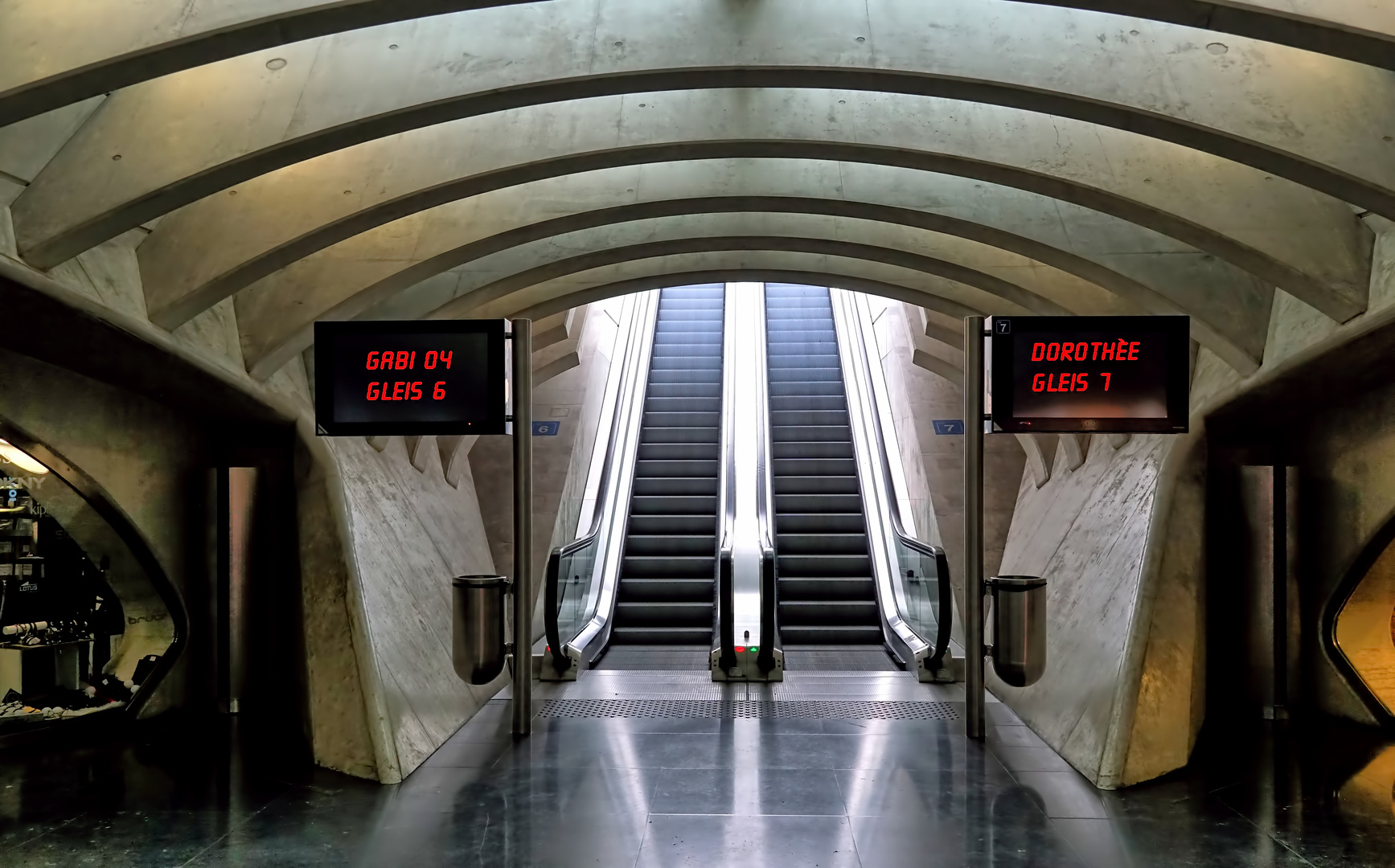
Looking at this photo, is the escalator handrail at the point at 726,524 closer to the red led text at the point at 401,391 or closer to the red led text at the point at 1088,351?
the red led text at the point at 401,391

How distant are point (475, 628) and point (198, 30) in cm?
381

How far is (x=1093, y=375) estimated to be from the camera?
18.7ft

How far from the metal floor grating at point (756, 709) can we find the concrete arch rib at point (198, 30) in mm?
4697

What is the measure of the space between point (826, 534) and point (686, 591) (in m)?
1.81

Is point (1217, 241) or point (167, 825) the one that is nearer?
point (167, 825)

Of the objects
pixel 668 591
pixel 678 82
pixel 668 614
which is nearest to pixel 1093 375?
pixel 678 82

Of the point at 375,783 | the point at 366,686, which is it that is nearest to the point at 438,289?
the point at 366,686

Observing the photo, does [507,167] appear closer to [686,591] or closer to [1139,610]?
[1139,610]

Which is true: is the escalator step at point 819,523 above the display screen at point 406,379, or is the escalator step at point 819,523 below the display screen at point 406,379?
below

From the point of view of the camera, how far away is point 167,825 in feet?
16.0

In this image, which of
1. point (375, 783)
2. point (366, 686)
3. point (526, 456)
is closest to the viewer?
point (375, 783)

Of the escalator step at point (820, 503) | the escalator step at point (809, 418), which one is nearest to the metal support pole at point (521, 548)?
the escalator step at point (820, 503)

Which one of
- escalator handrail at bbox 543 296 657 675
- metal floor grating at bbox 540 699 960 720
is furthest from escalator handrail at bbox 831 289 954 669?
escalator handrail at bbox 543 296 657 675

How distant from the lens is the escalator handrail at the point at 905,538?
8.08 meters
